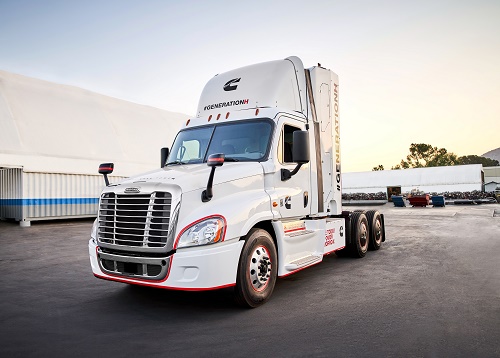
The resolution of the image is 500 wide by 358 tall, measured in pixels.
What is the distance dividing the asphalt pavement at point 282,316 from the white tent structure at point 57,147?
12948mm

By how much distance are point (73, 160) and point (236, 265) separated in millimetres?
18746

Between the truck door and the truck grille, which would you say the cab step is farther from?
the truck grille

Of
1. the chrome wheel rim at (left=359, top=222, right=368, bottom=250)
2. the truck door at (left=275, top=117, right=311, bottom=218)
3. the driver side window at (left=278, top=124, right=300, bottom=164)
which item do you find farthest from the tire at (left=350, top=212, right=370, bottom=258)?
the driver side window at (left=278, top=124, right=300, bottom=164)

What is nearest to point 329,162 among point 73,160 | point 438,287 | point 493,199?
point 438,287

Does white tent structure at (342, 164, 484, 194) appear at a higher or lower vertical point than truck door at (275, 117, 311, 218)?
higher

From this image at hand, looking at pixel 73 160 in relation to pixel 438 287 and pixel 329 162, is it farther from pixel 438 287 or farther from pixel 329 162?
pixel 438 287

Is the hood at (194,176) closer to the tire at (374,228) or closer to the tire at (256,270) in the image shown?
the tire at (256,270)

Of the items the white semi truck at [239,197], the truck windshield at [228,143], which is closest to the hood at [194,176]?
the white semi truck at [239,197]

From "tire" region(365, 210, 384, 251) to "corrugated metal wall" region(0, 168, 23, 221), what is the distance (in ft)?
56.9

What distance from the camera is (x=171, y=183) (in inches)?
191

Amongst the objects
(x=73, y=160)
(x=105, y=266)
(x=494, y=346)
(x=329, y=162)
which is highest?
(x=73, y=160)

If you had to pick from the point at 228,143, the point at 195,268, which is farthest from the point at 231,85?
the point at 195,268

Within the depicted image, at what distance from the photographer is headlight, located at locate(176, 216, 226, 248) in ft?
15.4

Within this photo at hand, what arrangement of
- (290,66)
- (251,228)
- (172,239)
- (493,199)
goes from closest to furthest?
(172,239), (251,228), (290,66), (493,199)
